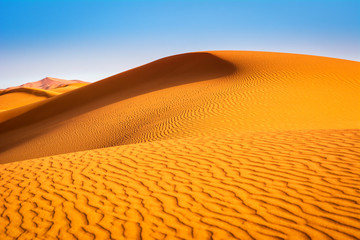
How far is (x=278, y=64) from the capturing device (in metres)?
20.1

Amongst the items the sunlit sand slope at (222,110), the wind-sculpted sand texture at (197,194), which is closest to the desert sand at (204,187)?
the wind-sculpted sand texture at (197,194)

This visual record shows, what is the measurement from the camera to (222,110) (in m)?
12.1

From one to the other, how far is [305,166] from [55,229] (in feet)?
12.7

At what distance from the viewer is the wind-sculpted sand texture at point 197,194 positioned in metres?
2.94

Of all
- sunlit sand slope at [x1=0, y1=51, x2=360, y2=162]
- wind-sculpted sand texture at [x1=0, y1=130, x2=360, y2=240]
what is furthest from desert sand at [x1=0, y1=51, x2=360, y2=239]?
sunlit sand slope at [x1=0, y1=51, x2=360, y2=162]

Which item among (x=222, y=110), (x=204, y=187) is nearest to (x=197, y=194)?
(x=204, y=187)

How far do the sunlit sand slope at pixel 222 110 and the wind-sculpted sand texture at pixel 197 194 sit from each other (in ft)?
14.4

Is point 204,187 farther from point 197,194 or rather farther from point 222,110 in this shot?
point 222,110

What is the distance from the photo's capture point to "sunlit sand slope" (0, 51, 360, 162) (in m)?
10.5

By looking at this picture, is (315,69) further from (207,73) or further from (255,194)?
(255,194)

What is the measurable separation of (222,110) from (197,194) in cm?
871

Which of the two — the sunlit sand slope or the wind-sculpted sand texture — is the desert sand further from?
the sunlit sand slope

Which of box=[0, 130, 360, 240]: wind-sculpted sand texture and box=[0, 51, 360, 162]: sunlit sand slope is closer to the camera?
box=[0, 130, 360, 240]: wind-sculpted sand texture

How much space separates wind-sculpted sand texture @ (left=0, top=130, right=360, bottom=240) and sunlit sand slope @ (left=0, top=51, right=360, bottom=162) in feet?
14.4
